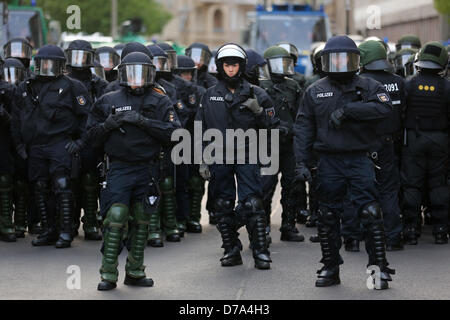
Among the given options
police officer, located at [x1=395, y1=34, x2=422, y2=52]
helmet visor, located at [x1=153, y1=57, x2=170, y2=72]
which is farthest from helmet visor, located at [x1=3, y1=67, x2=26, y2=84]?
police officer, located at [x1=395, y1=34, x2=422, y2=52]

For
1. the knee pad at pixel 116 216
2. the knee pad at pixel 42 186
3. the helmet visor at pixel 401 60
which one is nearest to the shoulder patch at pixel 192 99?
the knee pad at pixel 42 186

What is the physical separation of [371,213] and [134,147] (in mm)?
1973

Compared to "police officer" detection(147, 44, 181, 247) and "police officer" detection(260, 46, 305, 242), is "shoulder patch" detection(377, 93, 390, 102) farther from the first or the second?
"police officer" detection(147, 44, 181, 247)

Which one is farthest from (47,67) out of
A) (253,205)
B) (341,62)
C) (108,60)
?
(341,62)

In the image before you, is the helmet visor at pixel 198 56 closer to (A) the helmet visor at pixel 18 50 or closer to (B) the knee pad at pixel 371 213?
(A) the helmet visor at pixel 18 50

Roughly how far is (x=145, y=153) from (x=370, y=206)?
1865mm

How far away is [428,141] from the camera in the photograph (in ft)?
34.0

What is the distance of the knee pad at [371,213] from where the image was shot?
26.0 feet

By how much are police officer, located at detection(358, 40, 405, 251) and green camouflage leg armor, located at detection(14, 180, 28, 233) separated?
3947 millimetres

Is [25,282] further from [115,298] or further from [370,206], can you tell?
[370,206]

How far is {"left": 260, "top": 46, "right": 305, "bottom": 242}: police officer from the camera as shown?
10.8m

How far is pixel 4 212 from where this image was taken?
10828 millimetres
